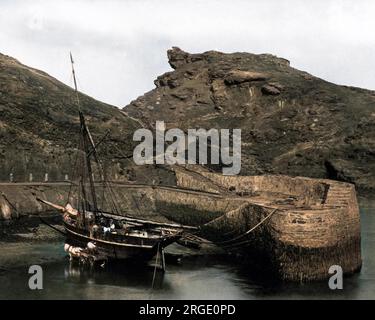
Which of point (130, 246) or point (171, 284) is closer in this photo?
point (171, 284)

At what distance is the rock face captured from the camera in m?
122

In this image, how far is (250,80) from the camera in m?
151

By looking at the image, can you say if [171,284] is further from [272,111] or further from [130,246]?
[272,111]

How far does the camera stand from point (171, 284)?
4481cm

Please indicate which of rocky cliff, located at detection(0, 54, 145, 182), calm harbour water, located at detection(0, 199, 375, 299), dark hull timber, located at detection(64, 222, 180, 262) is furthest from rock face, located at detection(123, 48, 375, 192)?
dark hull timber, located at detection(64, 222, 180, 262)

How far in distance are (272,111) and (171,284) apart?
10332 cm

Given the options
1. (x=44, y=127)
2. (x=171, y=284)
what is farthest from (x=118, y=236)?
(x=44, y=127)

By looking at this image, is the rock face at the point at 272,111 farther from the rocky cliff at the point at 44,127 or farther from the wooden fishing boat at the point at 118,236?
the wooden fishing boat at the point at 118,236

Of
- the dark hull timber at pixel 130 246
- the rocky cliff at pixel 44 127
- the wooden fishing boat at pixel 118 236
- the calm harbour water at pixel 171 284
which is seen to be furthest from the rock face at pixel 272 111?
the dark hull timber at pixel 130 246

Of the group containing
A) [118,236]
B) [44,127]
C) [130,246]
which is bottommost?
[130,246]

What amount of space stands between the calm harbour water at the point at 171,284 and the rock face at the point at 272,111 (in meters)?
66.7
